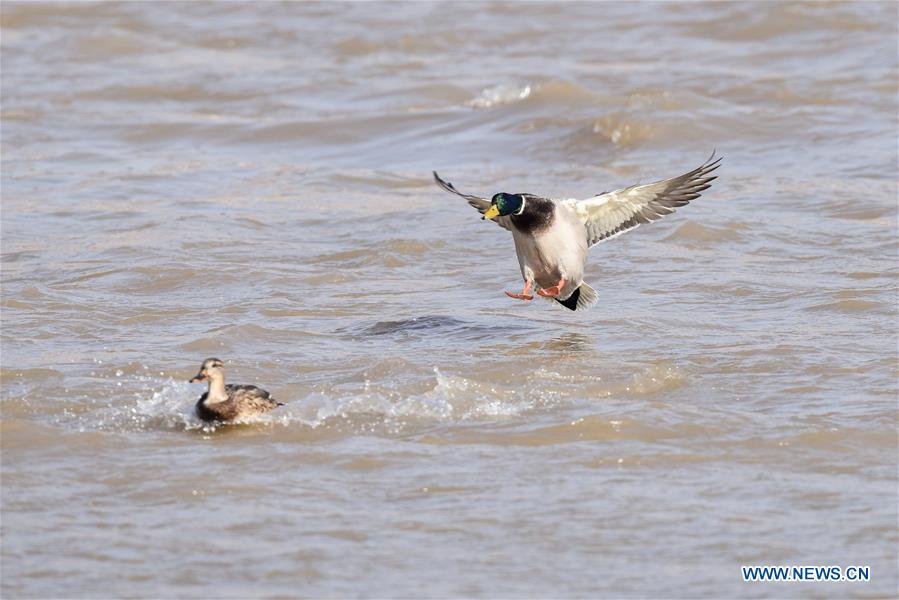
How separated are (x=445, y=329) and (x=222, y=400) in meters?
2.29

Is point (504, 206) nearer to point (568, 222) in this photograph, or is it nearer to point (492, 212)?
point (492, 212)

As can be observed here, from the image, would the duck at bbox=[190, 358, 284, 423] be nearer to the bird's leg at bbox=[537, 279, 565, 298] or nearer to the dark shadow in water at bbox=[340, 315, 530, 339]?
the dark shadow in water at bbox=[340, 315, 530, 339]

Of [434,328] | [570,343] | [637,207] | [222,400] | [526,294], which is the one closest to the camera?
[222,400]

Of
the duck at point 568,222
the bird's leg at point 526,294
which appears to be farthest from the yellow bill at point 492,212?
the bird's leg at point 526,294

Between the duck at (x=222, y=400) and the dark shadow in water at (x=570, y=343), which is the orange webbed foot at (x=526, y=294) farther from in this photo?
the duck at (x=222, y=400)

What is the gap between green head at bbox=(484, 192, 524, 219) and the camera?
344 inches

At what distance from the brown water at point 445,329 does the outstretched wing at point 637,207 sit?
1.64 ft

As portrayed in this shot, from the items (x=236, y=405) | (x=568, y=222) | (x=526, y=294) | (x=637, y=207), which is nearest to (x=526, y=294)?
(x=526, y=294)

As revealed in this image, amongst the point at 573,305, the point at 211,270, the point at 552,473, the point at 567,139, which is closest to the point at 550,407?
the point at 552,473

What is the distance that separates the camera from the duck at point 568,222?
8898 millimetres

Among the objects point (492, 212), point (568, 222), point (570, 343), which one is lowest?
point (570, 343)

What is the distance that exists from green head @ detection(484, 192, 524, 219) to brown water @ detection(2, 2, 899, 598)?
67 centimetres

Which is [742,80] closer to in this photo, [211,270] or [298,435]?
[211,270]

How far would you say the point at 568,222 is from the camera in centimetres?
905
